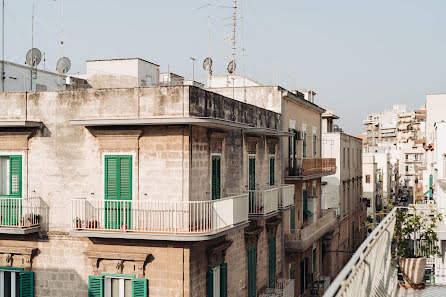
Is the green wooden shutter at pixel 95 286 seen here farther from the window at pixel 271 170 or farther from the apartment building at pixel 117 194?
the window at pixel 271 170

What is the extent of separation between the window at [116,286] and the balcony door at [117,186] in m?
1.53

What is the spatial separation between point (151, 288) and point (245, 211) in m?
3.78

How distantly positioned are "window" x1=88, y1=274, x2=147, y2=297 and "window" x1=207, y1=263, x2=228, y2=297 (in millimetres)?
2136

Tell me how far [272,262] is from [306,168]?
6861 mm

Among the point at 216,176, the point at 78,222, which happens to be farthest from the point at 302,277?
the point at 78,222

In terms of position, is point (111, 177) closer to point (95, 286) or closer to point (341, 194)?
point (95, 286)

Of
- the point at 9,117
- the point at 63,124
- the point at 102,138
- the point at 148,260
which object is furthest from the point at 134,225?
the point at 9,117

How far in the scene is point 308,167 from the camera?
1159 inches

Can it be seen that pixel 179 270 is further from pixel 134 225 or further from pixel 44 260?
pixel 44 260

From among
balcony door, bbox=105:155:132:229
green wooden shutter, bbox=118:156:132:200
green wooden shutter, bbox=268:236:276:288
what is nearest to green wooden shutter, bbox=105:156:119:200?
balcony door, bbox=105:155:132:229

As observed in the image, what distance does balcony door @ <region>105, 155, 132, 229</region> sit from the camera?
15789mm

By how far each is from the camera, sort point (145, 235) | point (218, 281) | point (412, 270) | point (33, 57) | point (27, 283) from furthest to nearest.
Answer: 1. point (33, 57)
2. point (218, 281)
3. point (27, 283)
4. point (145, 235)
5. point (412, 270)

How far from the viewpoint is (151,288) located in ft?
51.0

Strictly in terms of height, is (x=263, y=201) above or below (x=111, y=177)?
below
